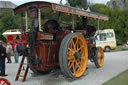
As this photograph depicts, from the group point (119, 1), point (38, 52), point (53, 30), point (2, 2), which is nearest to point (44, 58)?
point (38, 52)

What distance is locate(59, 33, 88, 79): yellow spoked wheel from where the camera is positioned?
16.9 feet

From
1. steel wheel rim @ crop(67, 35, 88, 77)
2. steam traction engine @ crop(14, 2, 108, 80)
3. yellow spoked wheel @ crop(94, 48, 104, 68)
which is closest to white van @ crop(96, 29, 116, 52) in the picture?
yellow spoked wheel @ crop(94, 48, 104, 68)

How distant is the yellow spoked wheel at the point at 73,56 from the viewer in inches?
202

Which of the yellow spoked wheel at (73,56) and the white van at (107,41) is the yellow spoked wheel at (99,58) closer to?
the yellow spoked wheel at (73,56)

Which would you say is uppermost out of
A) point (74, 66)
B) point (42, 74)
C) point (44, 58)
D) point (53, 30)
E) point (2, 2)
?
point (2, 2)

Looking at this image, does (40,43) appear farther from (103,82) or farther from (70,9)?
(103,82)

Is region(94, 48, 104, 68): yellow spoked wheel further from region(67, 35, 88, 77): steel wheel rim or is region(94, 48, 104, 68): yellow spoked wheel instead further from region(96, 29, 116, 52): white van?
region(96, 29, 116, 52): white van

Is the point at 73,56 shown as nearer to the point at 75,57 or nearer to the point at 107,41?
the point at 75,57

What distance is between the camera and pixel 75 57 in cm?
578

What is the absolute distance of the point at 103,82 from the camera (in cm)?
532

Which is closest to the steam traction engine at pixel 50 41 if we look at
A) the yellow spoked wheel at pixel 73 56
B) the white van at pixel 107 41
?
the yellow spoked wheel at pixel 73 56

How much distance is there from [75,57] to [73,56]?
11 centimetres

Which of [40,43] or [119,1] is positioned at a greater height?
[119,1]

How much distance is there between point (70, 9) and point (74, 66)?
200cm
